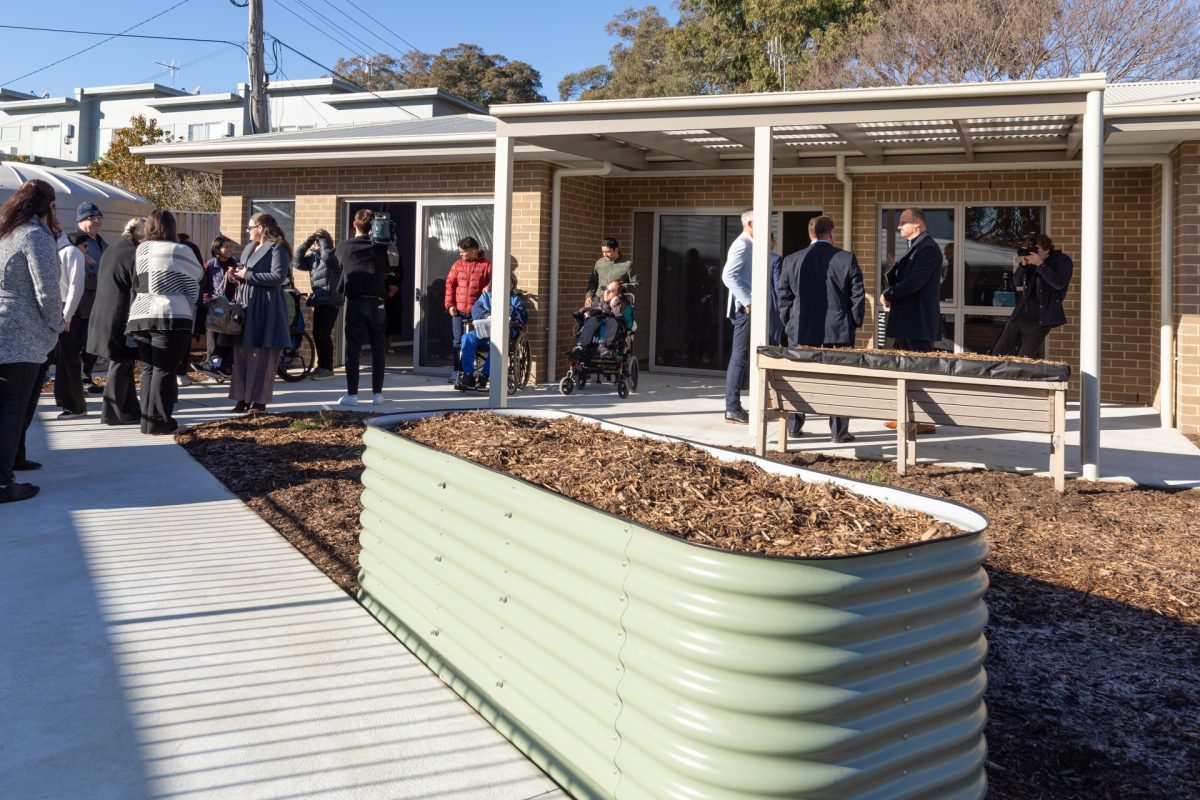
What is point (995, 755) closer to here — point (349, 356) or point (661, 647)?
point (661, 647)

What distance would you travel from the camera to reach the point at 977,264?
43.2ft

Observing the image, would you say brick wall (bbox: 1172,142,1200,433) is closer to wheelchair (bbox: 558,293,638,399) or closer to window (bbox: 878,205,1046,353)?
window (bbox: 878,205,1046,353)

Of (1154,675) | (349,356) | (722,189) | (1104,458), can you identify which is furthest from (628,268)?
(1154,675)

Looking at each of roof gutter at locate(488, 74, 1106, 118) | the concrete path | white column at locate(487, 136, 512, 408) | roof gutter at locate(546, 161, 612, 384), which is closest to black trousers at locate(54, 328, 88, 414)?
the concrete path

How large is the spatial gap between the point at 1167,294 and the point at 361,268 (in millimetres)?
8234

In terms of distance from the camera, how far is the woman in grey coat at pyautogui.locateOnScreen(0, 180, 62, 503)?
→ 248 inches

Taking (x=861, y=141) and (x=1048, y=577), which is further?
(x=861, y=141)

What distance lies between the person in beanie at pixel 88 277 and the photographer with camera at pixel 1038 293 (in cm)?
885

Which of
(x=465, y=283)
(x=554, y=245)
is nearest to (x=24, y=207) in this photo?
(x=465, y=283)

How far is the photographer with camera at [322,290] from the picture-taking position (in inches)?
516

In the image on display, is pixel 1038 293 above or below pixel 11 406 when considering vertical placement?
above

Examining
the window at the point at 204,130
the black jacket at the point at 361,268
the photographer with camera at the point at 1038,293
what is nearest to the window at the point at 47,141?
the window at the point at 204,130

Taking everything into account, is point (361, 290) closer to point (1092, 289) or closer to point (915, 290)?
point (915, 290)

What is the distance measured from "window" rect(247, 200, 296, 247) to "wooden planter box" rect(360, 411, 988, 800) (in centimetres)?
1265
